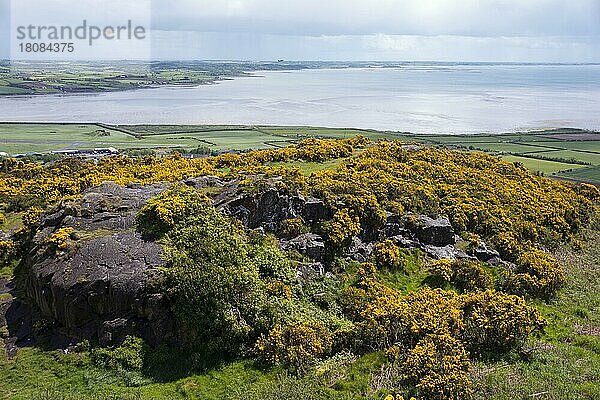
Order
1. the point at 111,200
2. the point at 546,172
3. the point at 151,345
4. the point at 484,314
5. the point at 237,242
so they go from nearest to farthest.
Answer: the point at 151,345, the point at 484,314, the point at 237,242, the point at 111,200, the point at 546,172

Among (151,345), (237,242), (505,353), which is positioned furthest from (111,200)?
(505,353)

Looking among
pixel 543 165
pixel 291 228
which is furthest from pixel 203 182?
pixel 543 165

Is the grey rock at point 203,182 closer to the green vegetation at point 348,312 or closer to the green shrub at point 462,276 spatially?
the green vegetation at point 348,312

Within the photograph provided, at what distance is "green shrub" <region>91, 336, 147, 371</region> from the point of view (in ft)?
54.9

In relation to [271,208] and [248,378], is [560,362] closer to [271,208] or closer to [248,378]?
[248,378]

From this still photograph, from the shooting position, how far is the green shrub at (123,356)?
54.9 feet

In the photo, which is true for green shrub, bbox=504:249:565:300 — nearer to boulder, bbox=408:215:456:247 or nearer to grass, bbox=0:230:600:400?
boulder, bbox=408:215:456:247

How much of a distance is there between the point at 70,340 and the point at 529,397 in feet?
50.9

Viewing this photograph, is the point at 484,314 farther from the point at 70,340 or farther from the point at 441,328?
the point at 70,340

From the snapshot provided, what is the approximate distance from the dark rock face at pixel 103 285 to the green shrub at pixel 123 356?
0.41 meters

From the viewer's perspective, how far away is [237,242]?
20.5 meters

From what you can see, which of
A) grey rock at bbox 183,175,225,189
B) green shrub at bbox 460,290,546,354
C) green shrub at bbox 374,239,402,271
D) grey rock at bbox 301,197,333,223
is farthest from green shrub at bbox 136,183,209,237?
green shrub at bbox 460,290,546,354

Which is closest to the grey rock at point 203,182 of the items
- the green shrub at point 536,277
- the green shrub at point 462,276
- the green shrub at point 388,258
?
the green shrub at point 388,258

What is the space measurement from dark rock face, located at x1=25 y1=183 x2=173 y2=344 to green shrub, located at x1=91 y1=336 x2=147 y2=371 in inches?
16.3
